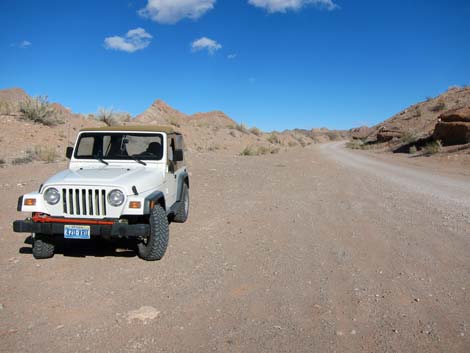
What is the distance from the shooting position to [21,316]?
12.5ft

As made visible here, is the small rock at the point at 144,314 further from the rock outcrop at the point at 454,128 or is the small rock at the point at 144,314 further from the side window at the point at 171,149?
the rock outcrop at the point at 454,128

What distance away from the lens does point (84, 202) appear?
5.08m

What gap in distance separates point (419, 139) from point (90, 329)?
30.7m

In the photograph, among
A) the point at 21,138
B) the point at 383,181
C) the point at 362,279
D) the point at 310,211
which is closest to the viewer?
the point at 362,279

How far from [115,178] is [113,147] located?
1.55 meters

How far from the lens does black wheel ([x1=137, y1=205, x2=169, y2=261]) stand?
17.0 ft

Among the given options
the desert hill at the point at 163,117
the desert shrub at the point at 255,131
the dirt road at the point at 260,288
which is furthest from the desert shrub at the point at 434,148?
the desert shrub at the point at 255,131

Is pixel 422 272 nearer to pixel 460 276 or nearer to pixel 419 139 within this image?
pixel 460 276

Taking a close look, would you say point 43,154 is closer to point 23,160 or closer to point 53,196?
point 23,160

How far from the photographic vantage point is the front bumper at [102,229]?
16.1 feet

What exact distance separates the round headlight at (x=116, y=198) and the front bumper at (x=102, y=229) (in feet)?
0.88

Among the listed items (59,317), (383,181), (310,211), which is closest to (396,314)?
(59,317)

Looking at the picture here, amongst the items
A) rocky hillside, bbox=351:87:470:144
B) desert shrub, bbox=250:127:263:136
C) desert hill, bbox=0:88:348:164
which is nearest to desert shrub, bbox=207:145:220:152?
desert hill, bbox=0:88:348:164

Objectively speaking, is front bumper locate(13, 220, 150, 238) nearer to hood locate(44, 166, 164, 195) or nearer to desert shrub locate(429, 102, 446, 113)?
hood locate(44, 166, 164, 195)
